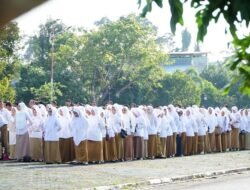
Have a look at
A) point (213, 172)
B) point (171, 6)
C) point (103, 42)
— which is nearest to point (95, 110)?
point (213, 172)

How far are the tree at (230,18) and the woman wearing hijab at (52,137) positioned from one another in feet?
45.9

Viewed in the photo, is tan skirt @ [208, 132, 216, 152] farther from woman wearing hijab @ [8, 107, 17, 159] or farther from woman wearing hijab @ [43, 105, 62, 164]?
woman wearing hijab @ [8, 107, 17, 159]

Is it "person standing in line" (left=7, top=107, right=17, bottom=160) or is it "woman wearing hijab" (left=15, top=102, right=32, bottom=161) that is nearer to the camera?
"woman wearing hijab" (left=15, top=102, right=32, bottom=161)

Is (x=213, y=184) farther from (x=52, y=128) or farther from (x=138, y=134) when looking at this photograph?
(x=138, y=134)

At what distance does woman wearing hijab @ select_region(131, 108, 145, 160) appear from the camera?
19516 mm

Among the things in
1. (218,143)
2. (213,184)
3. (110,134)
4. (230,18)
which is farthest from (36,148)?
(230,18)

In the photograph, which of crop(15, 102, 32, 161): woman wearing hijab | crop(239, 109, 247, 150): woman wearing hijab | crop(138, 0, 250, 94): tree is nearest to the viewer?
crop(138, 0, 250, 94): tree

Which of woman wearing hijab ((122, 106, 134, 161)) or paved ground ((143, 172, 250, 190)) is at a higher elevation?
woman wearing hijab ((122, 106, 134, 161))

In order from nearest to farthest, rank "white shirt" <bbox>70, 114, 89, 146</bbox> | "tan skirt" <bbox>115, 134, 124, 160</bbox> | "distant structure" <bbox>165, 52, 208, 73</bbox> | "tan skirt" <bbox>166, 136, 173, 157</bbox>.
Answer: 1. "white shirt" <bbox>70, 114, 89, 146</bbox>
2. "tan skirt" <bbox>115, 134, 124, 160</bbox>
3. "tan skirt" <bbox>166, 136, 173, 157</bbox>
4. "distant structure" <bbox>165, 52, 208, 73</bbox>

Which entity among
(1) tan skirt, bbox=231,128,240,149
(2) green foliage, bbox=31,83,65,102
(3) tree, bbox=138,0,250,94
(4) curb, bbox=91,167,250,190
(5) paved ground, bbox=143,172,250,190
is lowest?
(5) paved ground, bbox=143,172,250,190

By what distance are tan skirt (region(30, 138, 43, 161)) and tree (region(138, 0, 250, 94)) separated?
1490 centimetres

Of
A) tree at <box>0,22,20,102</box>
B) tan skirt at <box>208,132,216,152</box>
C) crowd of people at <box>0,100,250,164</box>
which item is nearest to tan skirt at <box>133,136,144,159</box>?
crowd of people at <box>0,100,250,164</box>

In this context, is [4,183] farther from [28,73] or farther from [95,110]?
[28,73]

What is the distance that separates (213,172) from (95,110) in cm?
391
